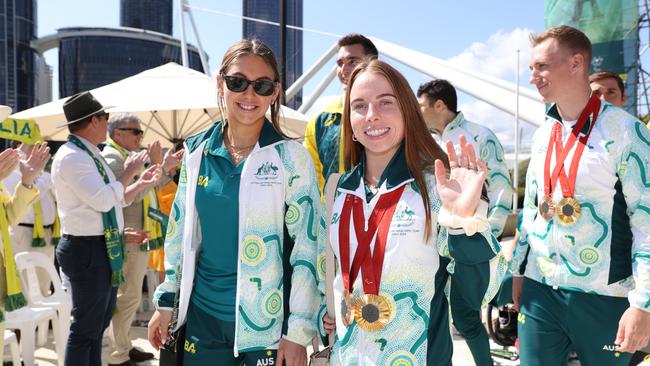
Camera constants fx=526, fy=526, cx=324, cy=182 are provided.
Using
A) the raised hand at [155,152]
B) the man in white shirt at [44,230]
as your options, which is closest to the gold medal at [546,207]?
the raised hand at [155,152]

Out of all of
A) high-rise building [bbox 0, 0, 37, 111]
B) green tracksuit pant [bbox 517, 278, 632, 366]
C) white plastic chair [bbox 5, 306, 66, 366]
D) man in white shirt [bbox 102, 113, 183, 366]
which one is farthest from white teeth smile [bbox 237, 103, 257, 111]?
high-rise building [bbox 0, 0, 37, 111]

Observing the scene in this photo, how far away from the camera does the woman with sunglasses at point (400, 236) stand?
5.11 feet

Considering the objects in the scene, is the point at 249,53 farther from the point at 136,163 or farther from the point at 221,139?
the point at 136,163

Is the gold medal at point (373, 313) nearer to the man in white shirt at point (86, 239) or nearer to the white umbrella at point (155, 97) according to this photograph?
the man in white shirt at point (86, 239)

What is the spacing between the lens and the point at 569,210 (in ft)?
7.98

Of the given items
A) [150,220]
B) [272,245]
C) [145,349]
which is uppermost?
[272,245]

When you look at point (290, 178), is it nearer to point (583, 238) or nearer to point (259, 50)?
point (259, 50)

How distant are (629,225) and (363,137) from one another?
142 centimetres

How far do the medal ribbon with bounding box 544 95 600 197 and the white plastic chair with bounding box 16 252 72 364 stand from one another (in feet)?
12.6

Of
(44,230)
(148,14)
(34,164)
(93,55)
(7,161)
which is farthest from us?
(148,14)

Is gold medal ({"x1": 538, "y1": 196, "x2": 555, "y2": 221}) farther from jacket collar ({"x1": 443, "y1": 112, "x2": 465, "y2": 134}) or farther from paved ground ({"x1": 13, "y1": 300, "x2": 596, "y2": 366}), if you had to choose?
paved ground ({"x1": 13, "y1": 300, "x2": 596, "y2": 366})

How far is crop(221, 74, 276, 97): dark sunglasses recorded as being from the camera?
6.88 feet

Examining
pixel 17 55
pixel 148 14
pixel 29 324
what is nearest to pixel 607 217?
pixel 29 324

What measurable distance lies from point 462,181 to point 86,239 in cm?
293
